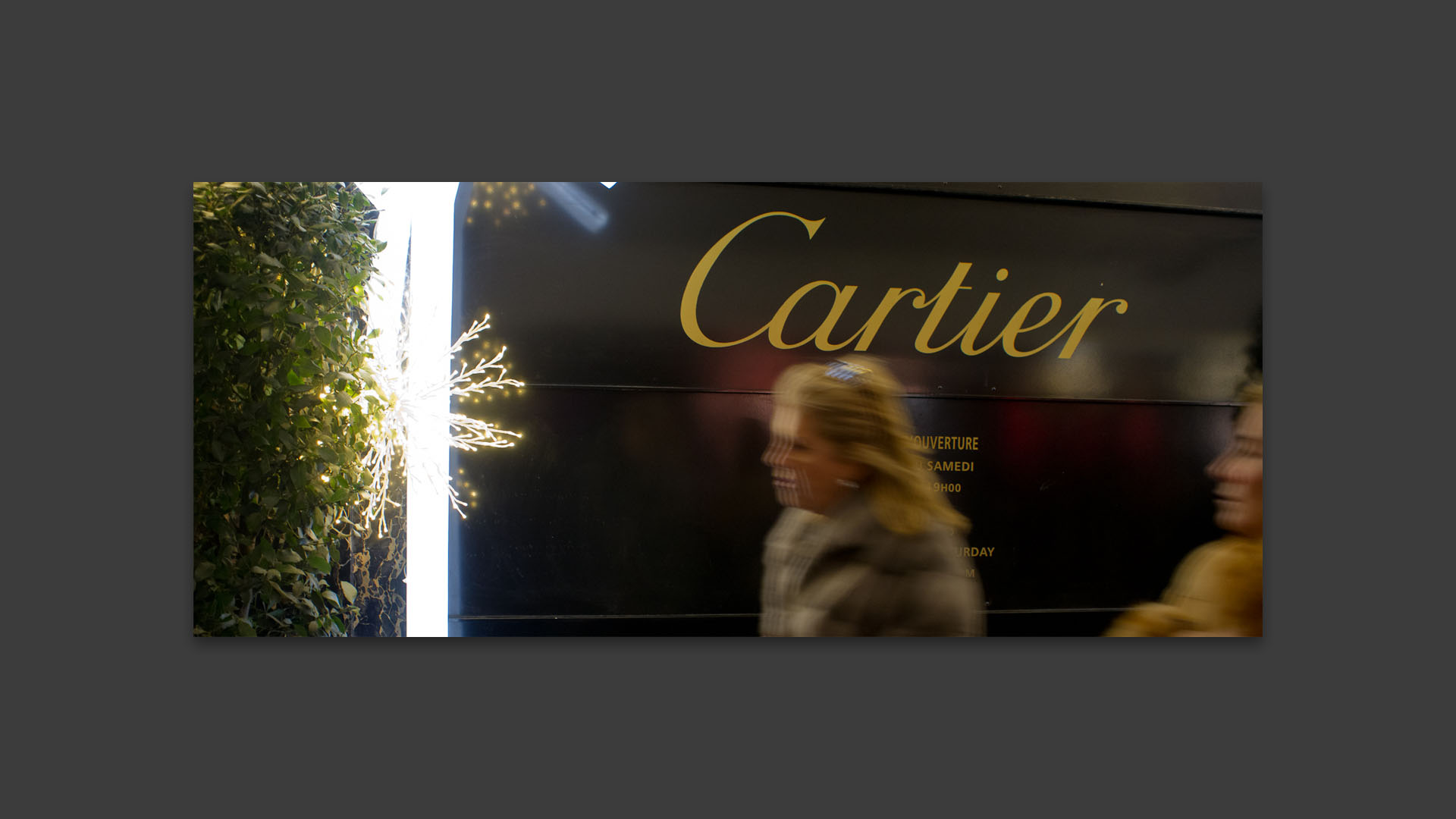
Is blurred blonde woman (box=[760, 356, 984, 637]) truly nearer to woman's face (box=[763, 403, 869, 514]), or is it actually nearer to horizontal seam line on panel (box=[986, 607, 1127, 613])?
woman's face (box=[763, 403, 869, 514])

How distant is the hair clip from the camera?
3.21 meters

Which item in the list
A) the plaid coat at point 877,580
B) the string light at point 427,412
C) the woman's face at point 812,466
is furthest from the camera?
the string light at point 427,412

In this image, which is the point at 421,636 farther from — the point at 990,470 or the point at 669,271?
the point at 990,470

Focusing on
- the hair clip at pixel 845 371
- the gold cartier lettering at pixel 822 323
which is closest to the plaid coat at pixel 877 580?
the hair clip at pixel 845 371

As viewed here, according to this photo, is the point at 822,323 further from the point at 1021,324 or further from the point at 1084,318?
the point at 1084,318

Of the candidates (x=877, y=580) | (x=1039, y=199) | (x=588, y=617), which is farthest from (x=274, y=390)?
(x=1039, y=199)

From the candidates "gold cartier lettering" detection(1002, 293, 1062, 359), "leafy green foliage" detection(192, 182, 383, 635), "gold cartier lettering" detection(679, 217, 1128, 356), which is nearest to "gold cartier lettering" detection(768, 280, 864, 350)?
"gold cartier lettering" detection(679, 217, 1128, 356)

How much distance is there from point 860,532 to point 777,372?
1.10 meters

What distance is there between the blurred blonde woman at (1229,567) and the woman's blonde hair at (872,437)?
36.3 inches

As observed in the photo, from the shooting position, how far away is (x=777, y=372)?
3.43 meters

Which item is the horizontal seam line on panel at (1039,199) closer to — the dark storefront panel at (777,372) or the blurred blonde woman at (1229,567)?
the dark storefront panel at (777,372)

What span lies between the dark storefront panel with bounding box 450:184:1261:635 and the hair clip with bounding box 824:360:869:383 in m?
0.08

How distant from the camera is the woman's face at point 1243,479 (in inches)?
138

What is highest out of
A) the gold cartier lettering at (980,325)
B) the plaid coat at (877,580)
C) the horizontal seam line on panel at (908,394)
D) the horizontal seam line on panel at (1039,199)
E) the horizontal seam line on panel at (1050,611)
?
the horizontal seam line on panel at (1039,199)
